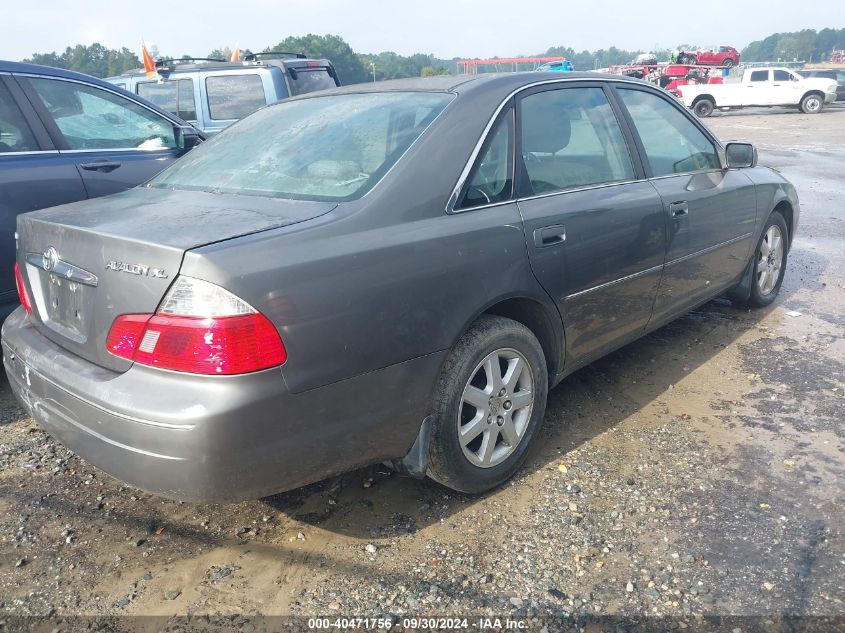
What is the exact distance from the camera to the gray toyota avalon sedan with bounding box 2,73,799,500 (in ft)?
6.73

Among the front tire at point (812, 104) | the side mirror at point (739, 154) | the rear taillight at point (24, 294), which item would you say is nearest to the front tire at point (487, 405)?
the rear taillight at point (24, 294)

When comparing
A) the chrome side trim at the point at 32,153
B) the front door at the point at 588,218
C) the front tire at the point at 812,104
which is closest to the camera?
the front door at the point at 588,218

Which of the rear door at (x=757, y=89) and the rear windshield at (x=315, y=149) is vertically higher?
the rear windshield at (x=315, y=149)

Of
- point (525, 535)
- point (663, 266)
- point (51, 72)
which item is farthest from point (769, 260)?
point (51, 72)

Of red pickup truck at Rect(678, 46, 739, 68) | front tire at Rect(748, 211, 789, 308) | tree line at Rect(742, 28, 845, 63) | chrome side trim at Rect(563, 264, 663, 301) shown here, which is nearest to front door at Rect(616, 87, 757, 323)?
chrome side trim at Rect(563, 264, 663, 301)

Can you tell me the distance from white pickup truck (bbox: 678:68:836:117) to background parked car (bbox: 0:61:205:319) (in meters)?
25.7

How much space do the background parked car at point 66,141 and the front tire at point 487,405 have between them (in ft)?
8.64

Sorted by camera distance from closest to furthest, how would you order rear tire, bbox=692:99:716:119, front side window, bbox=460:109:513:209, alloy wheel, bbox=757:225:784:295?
front side window, bbox=460:109:513:209, alloy wheel, bbox=757:225:784:295, rear tire, bbox=692:99:716:119

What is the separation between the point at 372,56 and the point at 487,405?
7342 cm

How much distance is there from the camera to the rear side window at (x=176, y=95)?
8352 millimetres

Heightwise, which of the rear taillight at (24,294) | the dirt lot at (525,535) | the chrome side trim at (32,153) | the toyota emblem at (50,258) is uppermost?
the chrome side trim at (32,153)

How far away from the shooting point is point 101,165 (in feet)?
14.1

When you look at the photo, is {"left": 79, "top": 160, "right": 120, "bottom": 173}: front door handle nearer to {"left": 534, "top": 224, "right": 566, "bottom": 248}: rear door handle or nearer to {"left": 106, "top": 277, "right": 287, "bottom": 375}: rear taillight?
{"left": 106, "top": 277, "right": 287, "bottom": 375}: rear taillight

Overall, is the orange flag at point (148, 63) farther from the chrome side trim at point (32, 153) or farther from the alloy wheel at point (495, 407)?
the alloy wheel at point (495, 407)
